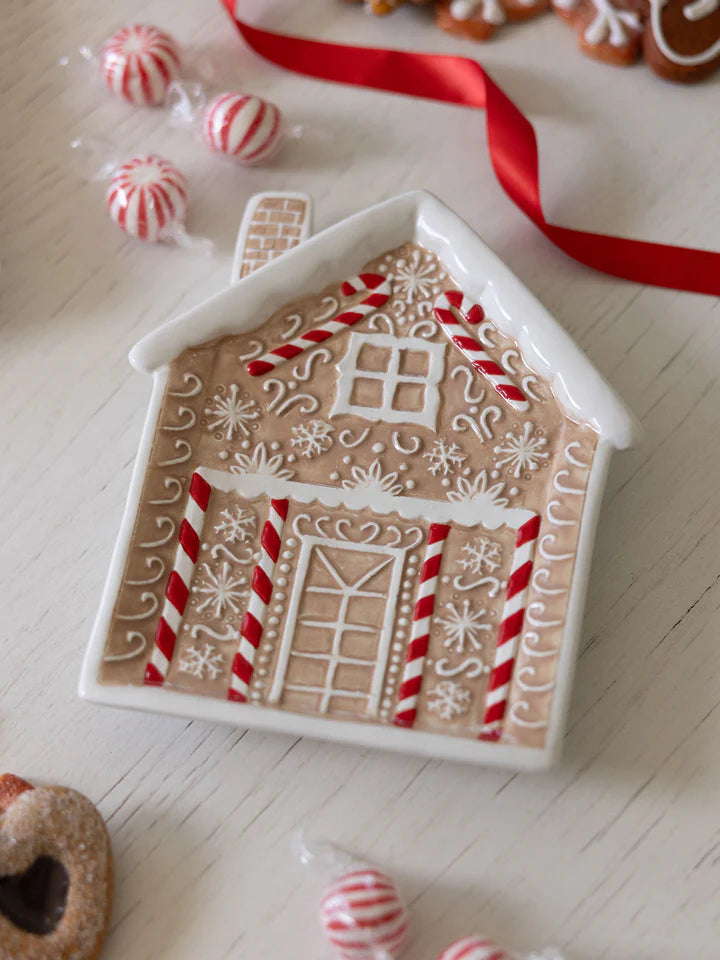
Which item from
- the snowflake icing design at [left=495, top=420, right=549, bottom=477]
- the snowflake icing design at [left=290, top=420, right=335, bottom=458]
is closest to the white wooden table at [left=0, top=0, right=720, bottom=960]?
the snowflake icing design at [left=495, top=420, right=549, bottom=477]

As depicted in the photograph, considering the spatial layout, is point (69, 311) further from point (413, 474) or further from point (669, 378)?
point (669, 378)

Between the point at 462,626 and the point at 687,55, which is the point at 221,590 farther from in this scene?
the point at 687,55

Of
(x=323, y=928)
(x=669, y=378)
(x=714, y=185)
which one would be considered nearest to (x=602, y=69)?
(x=714, y=185)

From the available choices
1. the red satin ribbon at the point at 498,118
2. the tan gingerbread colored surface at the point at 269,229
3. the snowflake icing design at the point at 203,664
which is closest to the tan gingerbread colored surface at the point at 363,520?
the snowflake icing design at the point at 203,664

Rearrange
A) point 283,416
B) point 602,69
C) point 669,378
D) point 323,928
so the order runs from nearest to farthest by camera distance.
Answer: point 323,928 < point 283,416 < point 669,378 < point 602,69

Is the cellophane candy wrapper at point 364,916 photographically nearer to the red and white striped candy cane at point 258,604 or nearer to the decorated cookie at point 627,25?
the red and white striped candy cane at point 258,604

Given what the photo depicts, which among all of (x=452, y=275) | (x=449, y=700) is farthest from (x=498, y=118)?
(x=449, y=700)
